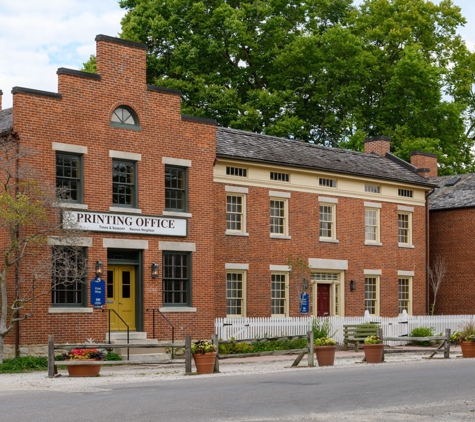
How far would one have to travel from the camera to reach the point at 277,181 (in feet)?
116

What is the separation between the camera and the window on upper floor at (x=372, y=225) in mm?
39219

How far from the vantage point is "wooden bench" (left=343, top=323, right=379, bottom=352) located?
33.2 m

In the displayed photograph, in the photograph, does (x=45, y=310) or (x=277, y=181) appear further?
(x=277, y=181)

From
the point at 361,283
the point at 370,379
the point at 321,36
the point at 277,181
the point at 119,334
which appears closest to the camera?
the point at 370,379

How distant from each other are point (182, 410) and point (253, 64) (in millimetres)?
39536

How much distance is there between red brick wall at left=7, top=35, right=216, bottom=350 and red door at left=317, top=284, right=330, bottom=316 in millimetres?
6988

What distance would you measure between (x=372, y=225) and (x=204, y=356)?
57.6ft

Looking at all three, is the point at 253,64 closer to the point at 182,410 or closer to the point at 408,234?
the point at 408,234

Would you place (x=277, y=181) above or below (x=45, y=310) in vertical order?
above

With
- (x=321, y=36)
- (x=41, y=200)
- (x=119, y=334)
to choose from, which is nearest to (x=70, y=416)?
(x=41, y=200)

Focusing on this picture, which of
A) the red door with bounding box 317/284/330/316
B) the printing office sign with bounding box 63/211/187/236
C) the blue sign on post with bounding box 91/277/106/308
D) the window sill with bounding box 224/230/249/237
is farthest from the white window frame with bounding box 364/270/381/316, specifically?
the blue sign on post with bounding box 91/277/106/308

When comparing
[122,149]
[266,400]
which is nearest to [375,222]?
[122,149]

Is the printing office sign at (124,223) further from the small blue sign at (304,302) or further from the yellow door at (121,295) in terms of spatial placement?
the small blue sign at (304,302)

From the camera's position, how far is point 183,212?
30.8 meters
